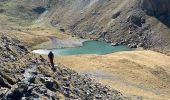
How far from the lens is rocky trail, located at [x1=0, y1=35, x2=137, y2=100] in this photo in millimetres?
42650

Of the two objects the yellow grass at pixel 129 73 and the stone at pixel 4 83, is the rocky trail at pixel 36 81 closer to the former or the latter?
the stone at pixel 4 83

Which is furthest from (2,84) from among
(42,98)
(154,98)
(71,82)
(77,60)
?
(77,60)

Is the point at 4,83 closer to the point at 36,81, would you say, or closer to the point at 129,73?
the point at 36,81

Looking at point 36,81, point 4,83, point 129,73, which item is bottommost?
point 129,73

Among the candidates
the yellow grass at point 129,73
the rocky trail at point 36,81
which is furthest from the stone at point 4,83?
the yellow grass at point 129,73

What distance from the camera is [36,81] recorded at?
45.7m

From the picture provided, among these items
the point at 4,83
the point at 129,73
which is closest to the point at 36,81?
the point at 4,83

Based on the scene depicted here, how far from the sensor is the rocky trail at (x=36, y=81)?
1679 inches

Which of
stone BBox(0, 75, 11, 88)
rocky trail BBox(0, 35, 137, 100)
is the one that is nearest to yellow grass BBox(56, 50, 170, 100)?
rocky trail BBox(0, 35, 137, 100)

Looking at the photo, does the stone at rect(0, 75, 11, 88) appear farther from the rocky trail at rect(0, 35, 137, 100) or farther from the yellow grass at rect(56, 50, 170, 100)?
the yellow grass at rect(56, 50, 170, 100)

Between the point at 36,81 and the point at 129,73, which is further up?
the point at 36,81

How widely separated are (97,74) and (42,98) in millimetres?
51888

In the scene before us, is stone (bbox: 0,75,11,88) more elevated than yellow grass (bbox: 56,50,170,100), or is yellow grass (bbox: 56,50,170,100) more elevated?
stone (bbox: 0,75,11,88)

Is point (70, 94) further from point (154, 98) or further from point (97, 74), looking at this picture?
point (97, 74)
